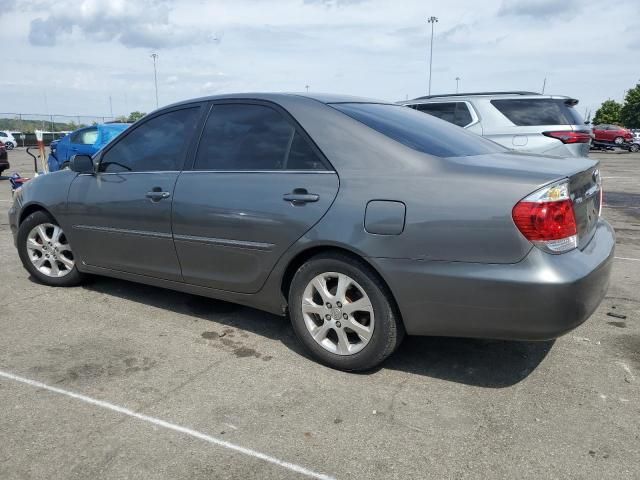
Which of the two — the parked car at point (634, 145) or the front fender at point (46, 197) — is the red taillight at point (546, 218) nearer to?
the front fender at point (46, 197)

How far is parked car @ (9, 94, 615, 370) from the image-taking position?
281cm

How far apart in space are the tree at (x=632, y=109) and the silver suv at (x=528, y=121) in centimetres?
5998

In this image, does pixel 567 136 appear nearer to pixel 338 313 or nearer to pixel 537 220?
pixel 537 220

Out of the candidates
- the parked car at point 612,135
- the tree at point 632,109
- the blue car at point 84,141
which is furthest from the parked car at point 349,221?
the tree at point 632,109

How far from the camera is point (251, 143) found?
3721 millimetres

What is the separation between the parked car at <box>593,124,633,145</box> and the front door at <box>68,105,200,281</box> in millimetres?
33223

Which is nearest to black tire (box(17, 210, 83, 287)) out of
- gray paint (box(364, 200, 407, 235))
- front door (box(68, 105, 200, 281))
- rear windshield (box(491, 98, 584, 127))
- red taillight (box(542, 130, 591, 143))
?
front door (box(68, 105, 200, 281))

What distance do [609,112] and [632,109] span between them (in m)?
5.52

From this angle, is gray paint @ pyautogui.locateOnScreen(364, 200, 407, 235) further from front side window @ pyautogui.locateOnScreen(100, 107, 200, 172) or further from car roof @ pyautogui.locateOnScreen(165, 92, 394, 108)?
front side window @ pyautogui.locateOnScreen(100, 107, 200, 172)

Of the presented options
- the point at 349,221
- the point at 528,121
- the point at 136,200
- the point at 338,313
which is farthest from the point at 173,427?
the point at 528,121

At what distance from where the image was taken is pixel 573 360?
3.47 meters

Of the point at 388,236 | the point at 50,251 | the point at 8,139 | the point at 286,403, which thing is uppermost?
the point at 8,139

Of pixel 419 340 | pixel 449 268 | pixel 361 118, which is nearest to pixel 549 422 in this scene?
pixel 449 268

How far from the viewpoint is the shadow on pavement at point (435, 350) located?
3332 millimetres
